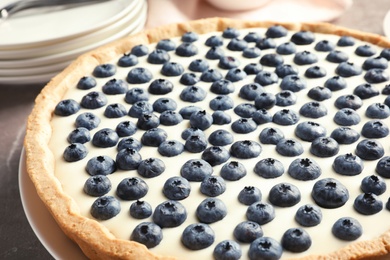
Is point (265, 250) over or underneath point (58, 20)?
over

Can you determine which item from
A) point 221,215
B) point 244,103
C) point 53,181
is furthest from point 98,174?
point 244,103

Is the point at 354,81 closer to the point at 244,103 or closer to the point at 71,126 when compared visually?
the point at 244,103

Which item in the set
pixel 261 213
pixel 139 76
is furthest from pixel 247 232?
pixel 139 76

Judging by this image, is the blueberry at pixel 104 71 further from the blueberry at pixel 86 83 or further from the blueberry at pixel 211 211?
the blueberry at pixel 211 211

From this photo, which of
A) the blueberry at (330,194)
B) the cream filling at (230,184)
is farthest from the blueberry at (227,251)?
the blueberry at (330,194)

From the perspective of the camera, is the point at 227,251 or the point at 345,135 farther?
the point at 345,135

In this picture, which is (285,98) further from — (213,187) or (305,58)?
(213,187)
